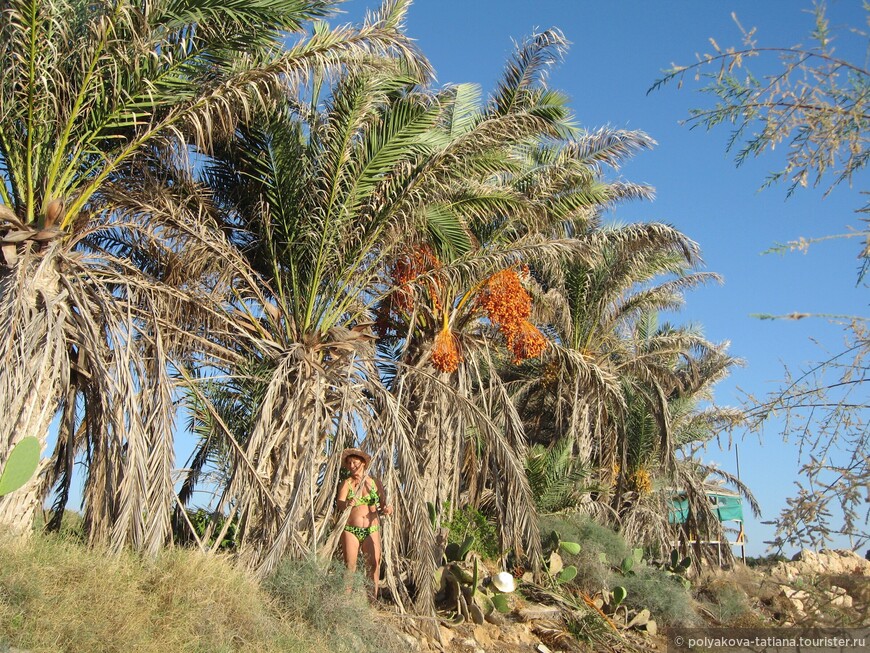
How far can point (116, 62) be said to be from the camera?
9.26m

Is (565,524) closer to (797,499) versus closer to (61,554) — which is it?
(61,554)

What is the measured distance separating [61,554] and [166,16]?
5.84 metres

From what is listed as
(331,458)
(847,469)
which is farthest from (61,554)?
(847,469)

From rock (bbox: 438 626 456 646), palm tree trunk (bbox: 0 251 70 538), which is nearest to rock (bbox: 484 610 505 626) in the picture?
rock (bbox: 438 626 456 646)

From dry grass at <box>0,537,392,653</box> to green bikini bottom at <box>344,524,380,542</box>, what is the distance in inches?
75.3

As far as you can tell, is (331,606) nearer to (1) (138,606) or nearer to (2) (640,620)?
(1) (138,606)

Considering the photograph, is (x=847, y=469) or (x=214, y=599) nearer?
(x=847, y=469)

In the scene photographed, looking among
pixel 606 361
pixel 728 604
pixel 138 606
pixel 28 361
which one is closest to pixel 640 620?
pixel 728 604

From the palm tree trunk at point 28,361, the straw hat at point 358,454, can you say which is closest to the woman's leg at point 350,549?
the straw hat at point 358,454

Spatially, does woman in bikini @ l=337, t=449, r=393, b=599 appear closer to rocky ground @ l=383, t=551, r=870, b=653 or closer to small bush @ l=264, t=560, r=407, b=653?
rocky ground @ l=383, t=551, r=870, b=653

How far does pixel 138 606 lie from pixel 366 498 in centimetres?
398

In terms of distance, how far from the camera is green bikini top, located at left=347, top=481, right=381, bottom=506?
1070 centimetres

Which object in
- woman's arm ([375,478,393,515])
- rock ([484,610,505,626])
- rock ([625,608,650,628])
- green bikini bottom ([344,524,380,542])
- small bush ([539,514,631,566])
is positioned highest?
small bush ([539,514,631,566])

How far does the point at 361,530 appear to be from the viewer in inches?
423
